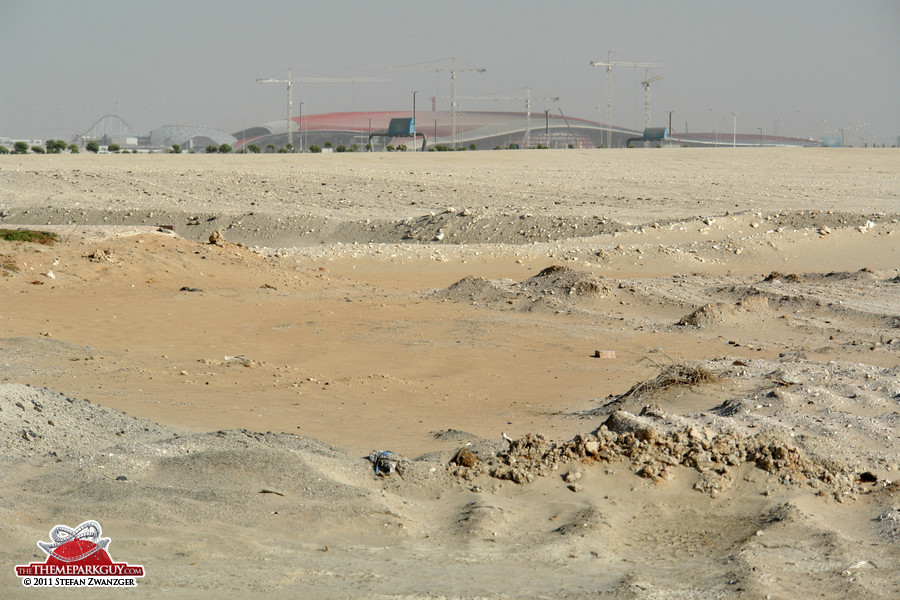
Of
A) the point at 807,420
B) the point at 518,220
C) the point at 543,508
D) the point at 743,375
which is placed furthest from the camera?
the point at 518,220

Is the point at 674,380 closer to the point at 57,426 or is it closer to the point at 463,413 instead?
the point at 463,413

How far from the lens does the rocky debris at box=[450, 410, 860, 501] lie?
5.17m

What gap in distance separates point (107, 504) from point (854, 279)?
44.4 ft

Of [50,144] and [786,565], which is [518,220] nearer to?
[786,565]

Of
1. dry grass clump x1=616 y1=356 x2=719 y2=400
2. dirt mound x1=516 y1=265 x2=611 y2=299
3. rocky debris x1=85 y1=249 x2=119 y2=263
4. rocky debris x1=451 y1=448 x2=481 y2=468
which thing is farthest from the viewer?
rocky debris x1=85 y1=249 x2=119 y2=263

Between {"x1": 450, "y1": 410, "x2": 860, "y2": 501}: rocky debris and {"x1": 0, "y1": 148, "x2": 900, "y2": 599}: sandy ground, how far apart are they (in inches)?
0.6

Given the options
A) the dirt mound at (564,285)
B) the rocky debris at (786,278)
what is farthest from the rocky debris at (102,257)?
the rocky debris at (786,278)

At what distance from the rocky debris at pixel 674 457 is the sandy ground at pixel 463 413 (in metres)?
0.02

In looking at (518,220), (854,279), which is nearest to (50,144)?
(518,220)

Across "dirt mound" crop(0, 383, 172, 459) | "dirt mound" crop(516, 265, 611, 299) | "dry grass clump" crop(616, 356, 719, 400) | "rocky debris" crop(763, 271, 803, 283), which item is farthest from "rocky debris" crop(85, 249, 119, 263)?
"rocky debris" crop(763, 271, 803, 283)

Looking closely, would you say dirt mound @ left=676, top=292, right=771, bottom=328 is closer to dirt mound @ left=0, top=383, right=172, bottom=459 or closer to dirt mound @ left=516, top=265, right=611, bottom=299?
dirt mound @ left=516, top=265, right=611, bottom=299

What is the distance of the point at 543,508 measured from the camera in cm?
491

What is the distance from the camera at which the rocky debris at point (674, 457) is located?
5.17 metres

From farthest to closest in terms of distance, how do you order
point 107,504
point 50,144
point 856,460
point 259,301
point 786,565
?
1. point 50,144
2. point 259,301
3. point 856,460
4. point 107,504
5. point 786,565
